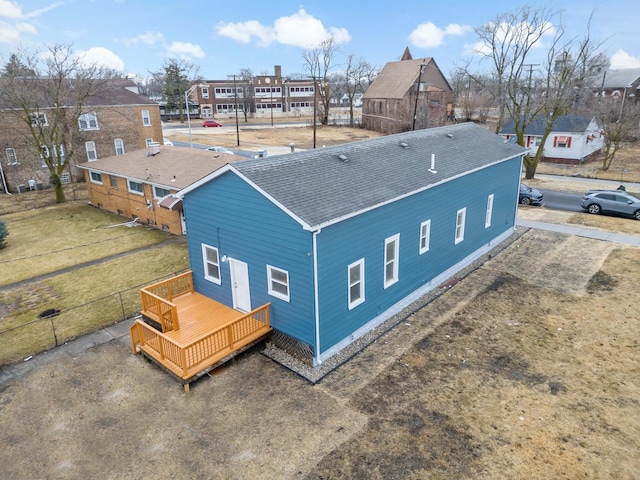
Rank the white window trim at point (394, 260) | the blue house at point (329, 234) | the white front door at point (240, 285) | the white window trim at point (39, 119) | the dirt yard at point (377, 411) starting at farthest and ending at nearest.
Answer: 1. the white window trim at point (39, 119)
2. the white window trim at point (394, 260)
3. the white front door at point (240, 285)
4. the blue house at point (329, 234)
5. the dirt yard at point (377, 411)

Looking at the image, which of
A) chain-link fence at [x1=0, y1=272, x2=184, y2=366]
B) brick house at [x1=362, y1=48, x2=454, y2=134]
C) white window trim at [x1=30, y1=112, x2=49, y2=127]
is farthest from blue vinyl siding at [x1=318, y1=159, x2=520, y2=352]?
brick house at [x1=362, y1=48, x2=454, y2=134]

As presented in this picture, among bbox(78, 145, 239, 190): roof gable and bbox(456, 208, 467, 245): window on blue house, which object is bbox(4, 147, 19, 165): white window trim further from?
bbox(456, 208, 467, 245): window on blue house

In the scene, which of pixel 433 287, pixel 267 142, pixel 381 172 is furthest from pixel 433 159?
pixel 267 142

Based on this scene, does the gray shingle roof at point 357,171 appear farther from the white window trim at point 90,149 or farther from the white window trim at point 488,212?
the white window trim at point 90,149

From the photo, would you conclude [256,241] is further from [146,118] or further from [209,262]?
[146,118]

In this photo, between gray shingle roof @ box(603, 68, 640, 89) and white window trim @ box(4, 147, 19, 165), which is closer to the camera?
white window trim @ box(4, 147, 19, 165)

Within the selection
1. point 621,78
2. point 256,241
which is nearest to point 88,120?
point 256,241

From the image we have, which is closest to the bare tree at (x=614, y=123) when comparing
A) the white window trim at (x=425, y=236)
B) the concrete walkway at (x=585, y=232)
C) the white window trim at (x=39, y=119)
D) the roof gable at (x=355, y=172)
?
the concrete walkway at (x=585, y=232)
